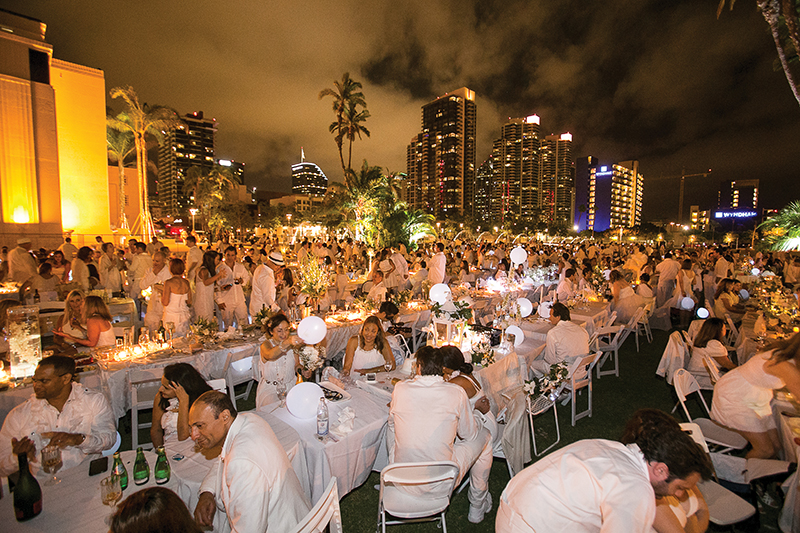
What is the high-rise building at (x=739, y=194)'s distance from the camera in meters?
122

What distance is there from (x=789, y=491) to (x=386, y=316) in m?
4.25

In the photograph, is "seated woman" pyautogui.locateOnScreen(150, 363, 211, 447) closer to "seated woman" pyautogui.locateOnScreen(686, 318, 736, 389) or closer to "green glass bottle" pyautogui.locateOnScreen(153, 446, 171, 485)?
"green glass bottle" pyautogui.locateOnScreen(153, 446, 171, 485)

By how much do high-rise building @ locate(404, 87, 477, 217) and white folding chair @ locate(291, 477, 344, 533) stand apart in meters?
93.1

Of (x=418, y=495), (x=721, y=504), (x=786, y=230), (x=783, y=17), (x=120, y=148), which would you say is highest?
(x=120, y=148)

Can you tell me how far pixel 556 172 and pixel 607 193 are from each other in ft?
61.3

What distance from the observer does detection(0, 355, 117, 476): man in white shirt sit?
2613 mm

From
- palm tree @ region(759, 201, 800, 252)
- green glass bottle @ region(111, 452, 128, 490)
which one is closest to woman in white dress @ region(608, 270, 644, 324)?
green glass bottle @ region(111, 452, 128, 490)

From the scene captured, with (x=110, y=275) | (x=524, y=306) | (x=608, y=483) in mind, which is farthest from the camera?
(x=110, y=275)

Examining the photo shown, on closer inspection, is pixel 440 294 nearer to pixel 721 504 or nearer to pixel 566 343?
pixel 566 343

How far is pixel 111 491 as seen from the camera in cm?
217

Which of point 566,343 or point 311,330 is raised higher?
point 311,330

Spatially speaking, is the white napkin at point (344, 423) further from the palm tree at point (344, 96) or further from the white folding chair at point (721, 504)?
the palm tree at point (344, 96)

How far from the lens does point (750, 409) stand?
3443 mm

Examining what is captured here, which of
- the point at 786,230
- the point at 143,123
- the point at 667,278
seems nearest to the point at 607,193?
the point at 786,230
